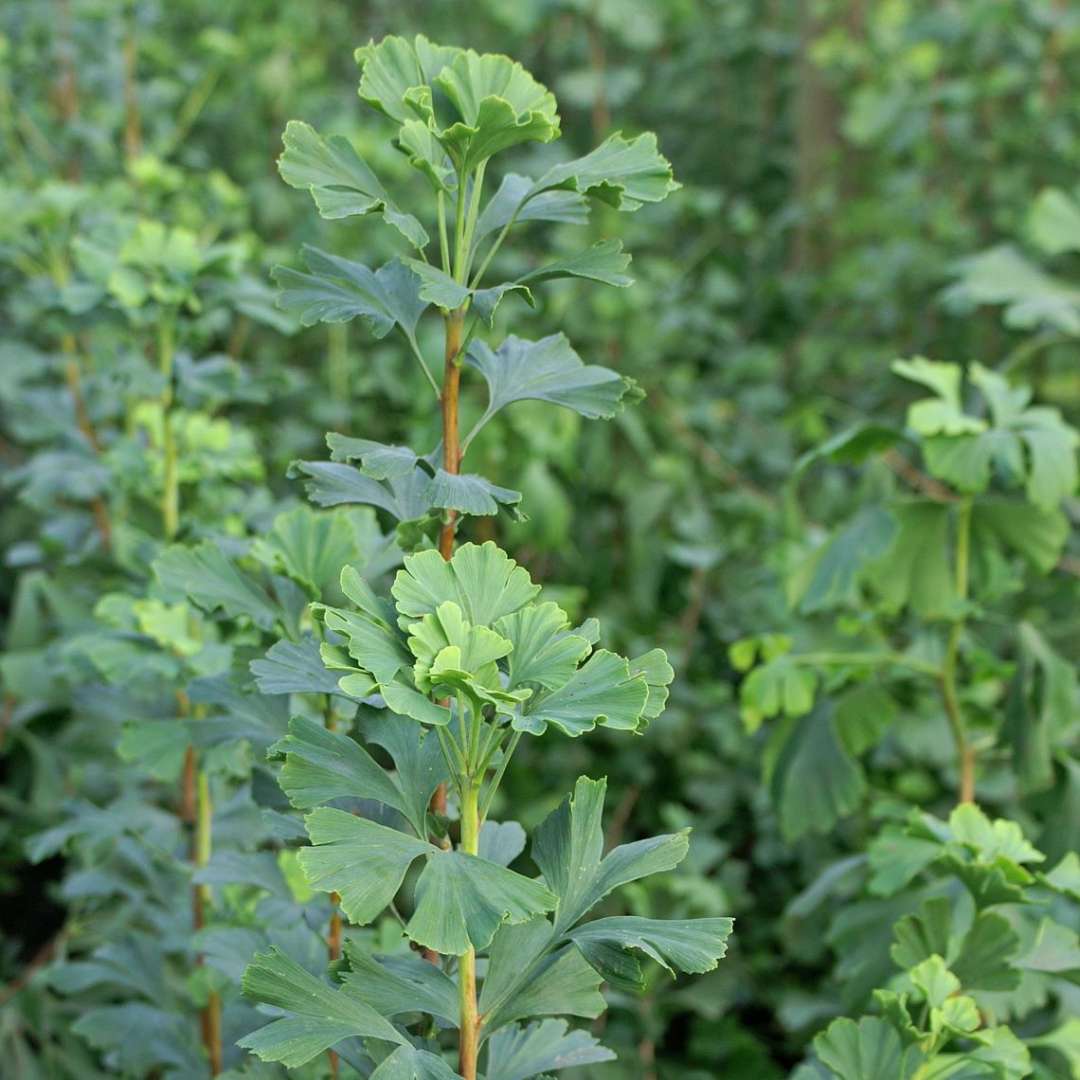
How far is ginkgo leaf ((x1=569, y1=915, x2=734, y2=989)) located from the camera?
2.04 ft

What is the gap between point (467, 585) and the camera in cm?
64

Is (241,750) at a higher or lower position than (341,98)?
lower

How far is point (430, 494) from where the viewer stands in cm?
69

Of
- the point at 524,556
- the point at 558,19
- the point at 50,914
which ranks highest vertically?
the point at 558,19

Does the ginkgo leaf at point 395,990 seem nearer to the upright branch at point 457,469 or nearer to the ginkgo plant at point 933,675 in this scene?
the upright branch at point 457,469

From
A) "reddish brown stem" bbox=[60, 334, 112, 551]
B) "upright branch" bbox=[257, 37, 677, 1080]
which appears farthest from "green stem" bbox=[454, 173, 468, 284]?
"reddish brown stem" bbox=[60, 334, 112, 551]

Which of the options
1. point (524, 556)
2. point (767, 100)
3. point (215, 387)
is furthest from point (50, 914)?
point (767, 100)

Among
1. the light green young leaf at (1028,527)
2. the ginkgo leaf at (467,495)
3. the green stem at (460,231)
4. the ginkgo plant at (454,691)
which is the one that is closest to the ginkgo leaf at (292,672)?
the ginkgo plant at (454,691)

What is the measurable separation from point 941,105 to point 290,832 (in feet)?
6.98

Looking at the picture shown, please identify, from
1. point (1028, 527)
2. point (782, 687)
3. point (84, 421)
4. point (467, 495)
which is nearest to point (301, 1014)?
point (467, 495)

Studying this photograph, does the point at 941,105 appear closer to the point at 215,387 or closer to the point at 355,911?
the point at 215,387

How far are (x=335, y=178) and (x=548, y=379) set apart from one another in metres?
0.17

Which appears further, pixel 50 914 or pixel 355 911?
pixel 50 914

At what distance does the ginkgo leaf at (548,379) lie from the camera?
0.76 m
